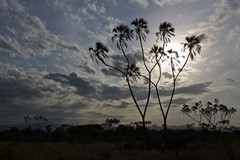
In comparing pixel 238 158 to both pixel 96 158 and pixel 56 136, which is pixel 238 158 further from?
pixel 56 136

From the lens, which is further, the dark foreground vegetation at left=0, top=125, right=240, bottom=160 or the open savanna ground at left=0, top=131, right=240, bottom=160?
the dark foreground vegetation at left=0, top=125, right=240, bottom=160

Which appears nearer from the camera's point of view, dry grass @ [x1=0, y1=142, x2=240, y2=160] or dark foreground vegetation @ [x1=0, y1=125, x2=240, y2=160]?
dry grass @ [x1=0, y1=142, x2=240, y2=160]

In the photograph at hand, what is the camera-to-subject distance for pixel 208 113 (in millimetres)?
83875

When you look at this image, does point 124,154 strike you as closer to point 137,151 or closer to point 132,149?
point 137,151

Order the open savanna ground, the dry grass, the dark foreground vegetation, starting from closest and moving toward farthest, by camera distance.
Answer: the dry grass < the open savanna ground < the dark foreground vegetation

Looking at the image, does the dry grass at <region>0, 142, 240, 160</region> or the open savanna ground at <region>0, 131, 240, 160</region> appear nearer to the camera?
the dry grass at <region>0, 142, 240, 160</region>

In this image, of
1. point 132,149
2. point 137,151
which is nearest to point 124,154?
point 137,151

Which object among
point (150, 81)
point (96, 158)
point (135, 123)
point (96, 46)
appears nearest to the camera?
point (96, 158)

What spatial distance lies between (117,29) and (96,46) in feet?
10.5

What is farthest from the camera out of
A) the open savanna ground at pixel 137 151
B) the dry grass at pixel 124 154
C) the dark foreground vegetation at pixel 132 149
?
the dark foreground vegetation at pixel 132 149

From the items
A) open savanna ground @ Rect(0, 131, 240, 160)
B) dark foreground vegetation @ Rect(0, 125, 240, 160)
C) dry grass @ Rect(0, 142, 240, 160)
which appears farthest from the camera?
dark foreground vegetation @ Rect(0, 125, 240, 160)

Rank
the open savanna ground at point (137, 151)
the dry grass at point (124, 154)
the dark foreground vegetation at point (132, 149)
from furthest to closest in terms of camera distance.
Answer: the dark foreground vegetation at point (132, 149) → the open savanna ground at point (137, 151) → the dry grass at point (124, 154)

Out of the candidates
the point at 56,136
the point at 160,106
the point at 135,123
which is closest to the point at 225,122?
the point at 135,123

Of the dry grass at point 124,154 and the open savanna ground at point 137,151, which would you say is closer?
the dry grass at point 124,154
